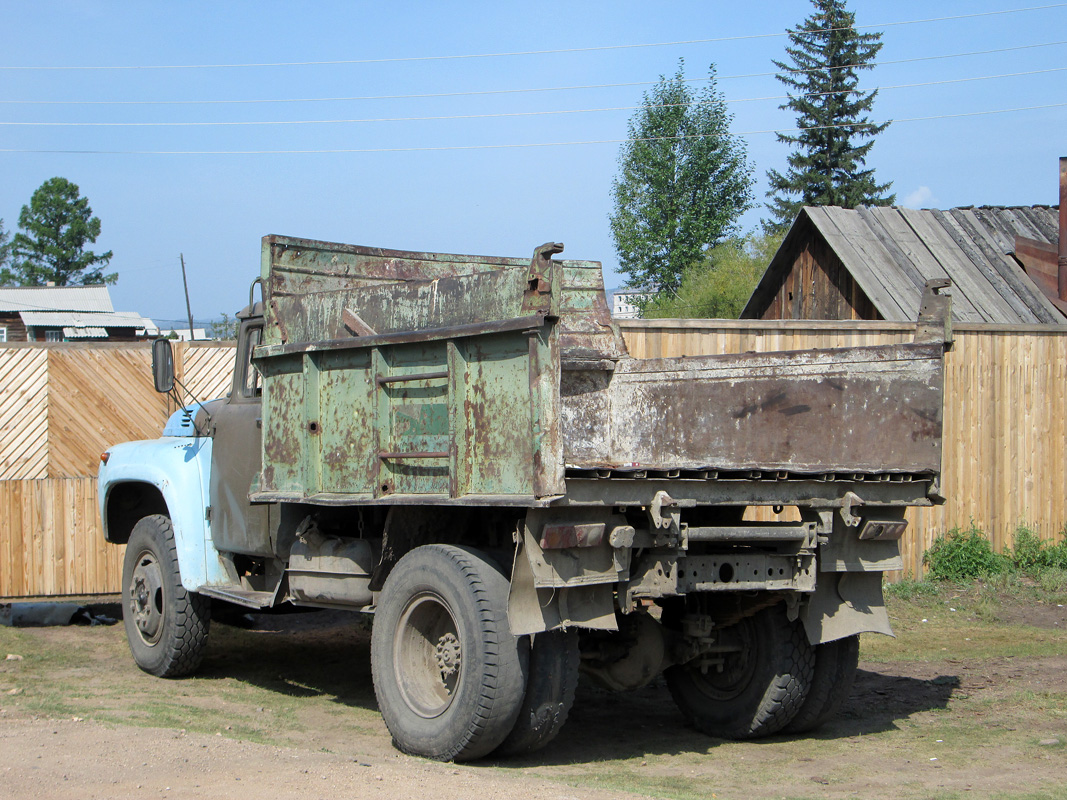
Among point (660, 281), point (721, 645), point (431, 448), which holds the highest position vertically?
point (660, 281)

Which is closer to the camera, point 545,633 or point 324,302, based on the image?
point 545,633

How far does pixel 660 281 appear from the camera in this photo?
49125 millimetres

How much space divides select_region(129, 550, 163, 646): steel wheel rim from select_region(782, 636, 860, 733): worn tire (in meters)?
4.39

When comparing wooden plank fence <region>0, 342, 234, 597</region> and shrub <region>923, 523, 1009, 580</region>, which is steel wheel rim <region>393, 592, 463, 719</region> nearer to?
wooden plank fence <region>0, 342, 234, 597</region>

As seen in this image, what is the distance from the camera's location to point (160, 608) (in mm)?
7680

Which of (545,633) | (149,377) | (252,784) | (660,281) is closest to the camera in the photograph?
(252,784)

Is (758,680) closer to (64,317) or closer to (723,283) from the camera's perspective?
(723,283)

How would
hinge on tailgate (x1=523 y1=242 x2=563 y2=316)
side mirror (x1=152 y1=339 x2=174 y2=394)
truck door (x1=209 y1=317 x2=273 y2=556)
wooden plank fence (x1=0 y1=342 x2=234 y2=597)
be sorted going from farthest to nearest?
wooden plank fence (x1=0 y1=342 x2=234 y2=597) < side mirror (x1=152 y1=339 x2=174 y2=394) < truck door (x1=209 y1=317 x2=273 y2=556) < hinge on tailgate (x1=523 y1=242 x2=563 y2=316)

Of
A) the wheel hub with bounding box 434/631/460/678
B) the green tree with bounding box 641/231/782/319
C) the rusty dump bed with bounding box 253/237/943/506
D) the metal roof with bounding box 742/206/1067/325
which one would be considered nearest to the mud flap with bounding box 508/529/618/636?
the rusty dump bed with bounding box 253/237/943/506

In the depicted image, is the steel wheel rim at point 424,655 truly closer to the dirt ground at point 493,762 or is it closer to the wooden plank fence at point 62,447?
the dirt ground at point 493,762

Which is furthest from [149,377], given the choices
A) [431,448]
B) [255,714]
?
[431,448]

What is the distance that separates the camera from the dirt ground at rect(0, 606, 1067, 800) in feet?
15.3

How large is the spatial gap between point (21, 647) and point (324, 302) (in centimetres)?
427

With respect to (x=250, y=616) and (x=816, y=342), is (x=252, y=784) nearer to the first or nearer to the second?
(x=250, y=616)
